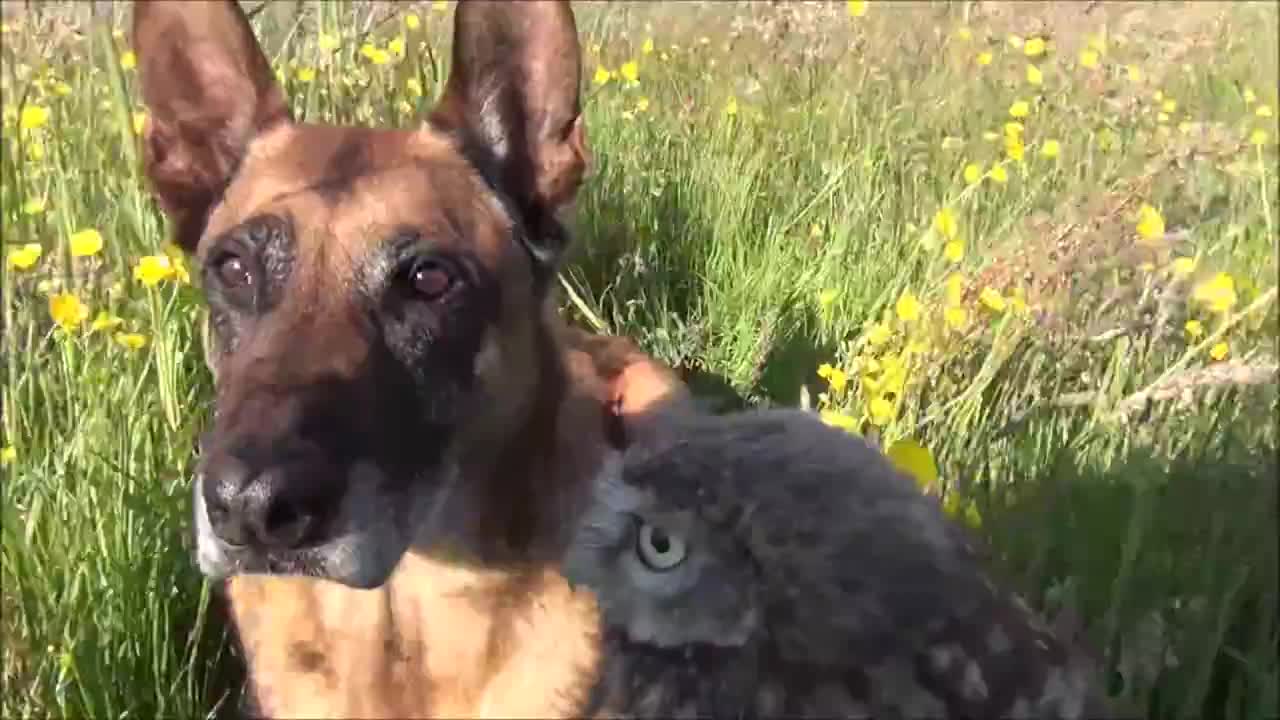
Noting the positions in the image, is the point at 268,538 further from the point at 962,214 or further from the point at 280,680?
the point at 962,214

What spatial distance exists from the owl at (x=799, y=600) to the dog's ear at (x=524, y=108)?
1123 mm

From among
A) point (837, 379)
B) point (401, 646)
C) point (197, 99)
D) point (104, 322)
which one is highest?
point (197, 99)

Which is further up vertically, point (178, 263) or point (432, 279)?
point (432, 279)

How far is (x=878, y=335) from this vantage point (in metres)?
2.30

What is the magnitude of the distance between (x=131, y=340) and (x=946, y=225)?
172cm

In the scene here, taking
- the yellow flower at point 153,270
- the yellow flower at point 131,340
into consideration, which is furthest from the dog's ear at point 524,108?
the yellow flower at point 131,340

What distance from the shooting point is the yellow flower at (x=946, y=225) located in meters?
2.58

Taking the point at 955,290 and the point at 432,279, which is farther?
the point at 955,290

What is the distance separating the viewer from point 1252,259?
2.41 metres

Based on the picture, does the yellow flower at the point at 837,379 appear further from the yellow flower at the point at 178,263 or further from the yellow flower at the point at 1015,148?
the yellow flower at the point at 178,263

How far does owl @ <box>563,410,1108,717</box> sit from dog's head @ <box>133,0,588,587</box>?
736 millimetres

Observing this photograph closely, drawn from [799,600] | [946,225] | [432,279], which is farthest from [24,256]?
[946,225]

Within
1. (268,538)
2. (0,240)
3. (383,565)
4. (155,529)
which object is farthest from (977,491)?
(0,240)

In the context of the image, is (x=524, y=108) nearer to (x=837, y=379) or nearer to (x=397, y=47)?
(x=837, y=379)
